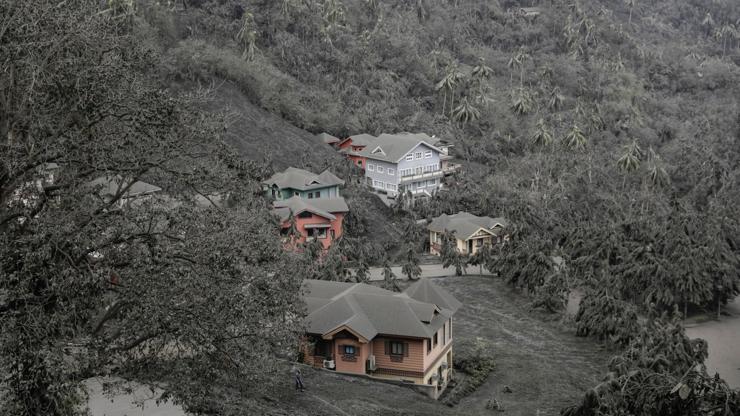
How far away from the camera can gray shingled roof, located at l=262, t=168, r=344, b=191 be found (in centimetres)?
5906

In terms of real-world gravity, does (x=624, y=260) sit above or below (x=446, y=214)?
below

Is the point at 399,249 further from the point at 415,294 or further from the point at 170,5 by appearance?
the point at 170,5

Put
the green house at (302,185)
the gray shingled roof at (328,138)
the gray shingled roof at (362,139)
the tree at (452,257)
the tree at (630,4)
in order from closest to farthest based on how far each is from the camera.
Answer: the tree at (452,257) < the green house at (302,185) < the gray shingled roof at (362,139) < the gray shingled roof at (328,138) < the tree at (630,4)

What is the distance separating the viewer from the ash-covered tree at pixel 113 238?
1437cm

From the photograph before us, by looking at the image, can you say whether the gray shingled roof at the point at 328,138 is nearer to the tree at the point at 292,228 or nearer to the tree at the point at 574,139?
the tree at the point at 574,139

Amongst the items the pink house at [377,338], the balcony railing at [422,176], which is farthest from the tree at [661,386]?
the balcony railing at [422,176]

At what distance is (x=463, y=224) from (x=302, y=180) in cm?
1216

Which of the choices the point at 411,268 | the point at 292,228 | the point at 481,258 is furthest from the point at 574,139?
the point at 292,228

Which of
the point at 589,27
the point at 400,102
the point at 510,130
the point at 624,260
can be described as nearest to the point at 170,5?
the point at 400,102

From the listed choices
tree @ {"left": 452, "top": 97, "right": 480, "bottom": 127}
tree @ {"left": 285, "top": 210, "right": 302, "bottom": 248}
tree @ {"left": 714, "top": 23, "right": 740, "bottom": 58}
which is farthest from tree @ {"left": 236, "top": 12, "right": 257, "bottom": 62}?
tree @ {"left": 714, "top": 23, "right": 740, "bottom": 58}

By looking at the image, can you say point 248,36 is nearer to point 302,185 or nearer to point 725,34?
point 302,185

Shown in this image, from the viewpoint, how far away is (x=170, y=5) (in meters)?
82.7

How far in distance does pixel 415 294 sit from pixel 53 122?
901 inches

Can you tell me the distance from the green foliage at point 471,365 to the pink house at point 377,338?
0.73 meters
